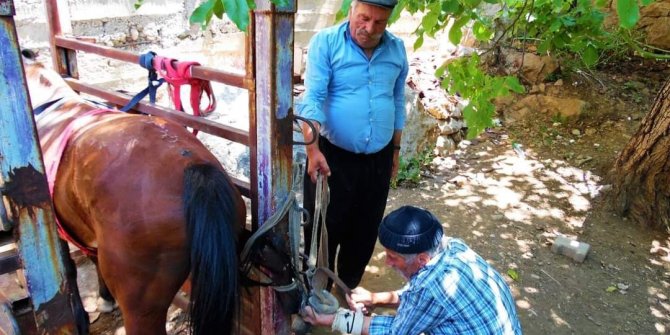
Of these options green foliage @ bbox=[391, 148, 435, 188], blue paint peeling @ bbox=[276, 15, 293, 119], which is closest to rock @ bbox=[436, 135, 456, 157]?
green foliage @ bbox=[391, 148, 435, 188]

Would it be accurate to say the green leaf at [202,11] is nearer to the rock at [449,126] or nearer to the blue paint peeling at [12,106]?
the blue paint peeling at [12,106]

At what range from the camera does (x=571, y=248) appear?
3.68 metres

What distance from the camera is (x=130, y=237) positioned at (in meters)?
1.65

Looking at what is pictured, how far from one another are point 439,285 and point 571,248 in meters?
2.55

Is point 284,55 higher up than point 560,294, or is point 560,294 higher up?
point 284,55

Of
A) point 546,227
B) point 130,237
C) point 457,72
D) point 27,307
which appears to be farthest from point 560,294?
point 27,307

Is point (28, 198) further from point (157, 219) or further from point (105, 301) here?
point (105, 301)

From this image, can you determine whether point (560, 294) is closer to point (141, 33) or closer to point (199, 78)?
point (199, 78)

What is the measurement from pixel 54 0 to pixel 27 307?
1820 mm

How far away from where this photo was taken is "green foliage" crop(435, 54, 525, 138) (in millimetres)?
2756

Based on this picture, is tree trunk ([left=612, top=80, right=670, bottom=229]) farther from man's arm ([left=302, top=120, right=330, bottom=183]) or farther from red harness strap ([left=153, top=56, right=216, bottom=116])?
red harness strap ([left=153, top=56, right=216, bottom=116])

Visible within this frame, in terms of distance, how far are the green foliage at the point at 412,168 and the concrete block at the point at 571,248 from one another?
151 centimetres

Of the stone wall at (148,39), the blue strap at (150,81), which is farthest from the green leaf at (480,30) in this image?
the stone wall at (148,39)

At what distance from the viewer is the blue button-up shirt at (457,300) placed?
5.23ft
